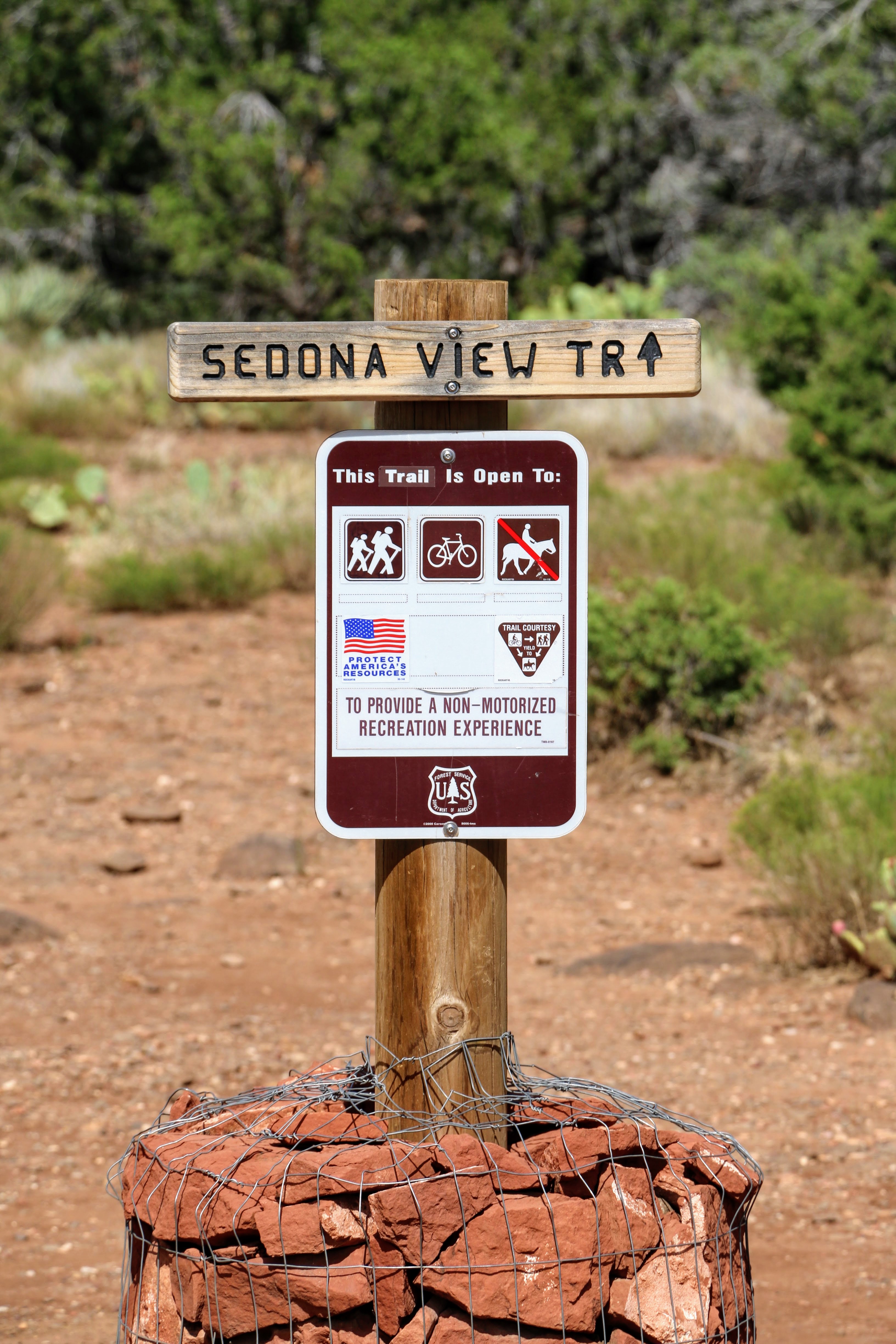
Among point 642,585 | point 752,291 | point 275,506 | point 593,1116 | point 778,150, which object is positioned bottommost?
point 593,1116

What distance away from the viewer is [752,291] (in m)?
14.7

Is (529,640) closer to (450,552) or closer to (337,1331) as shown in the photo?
(450,552)

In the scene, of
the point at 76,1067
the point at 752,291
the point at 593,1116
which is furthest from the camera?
the point at 752,291

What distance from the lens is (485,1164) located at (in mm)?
2359

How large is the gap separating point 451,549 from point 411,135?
13.0 meters

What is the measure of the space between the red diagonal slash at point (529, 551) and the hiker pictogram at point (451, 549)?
1.4 inches

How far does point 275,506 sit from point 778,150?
342 inches

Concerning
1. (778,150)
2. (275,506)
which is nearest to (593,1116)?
(275,506)

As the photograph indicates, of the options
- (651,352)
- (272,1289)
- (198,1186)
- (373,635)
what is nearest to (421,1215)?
(272,1289)

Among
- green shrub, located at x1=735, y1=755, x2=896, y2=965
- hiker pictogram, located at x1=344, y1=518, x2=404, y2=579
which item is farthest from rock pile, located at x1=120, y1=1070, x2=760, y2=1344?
green shrub, located at x1=735, y1=755, x2=896, y2=965

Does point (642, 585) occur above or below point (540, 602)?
above

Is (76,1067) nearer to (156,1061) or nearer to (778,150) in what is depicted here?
(156,1061)

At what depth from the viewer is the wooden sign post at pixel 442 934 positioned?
96.5 inches

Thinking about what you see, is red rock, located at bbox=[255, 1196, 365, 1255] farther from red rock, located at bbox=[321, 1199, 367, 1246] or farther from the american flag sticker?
the american flag sticker
